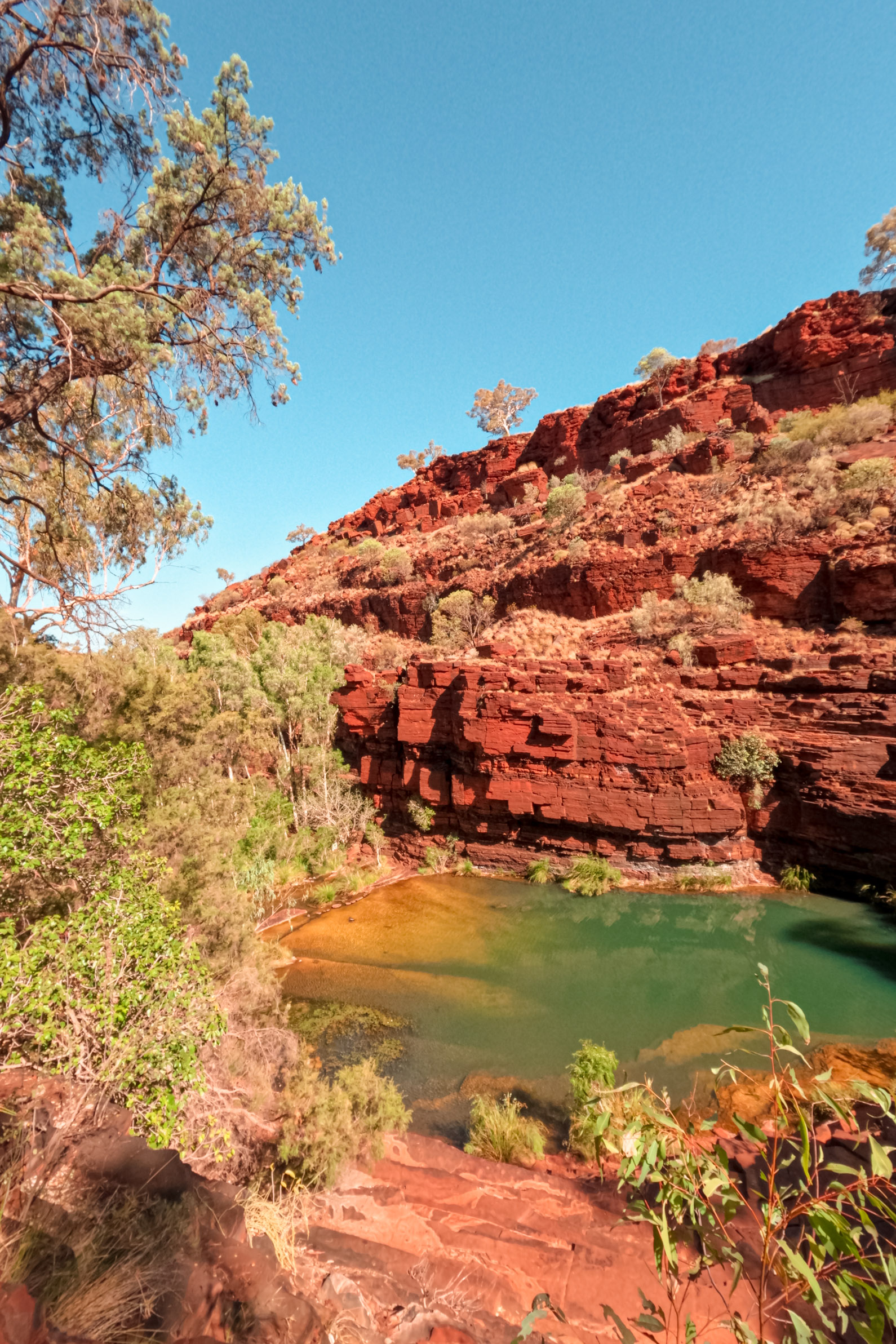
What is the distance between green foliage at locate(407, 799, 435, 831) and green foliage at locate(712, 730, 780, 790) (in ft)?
26.6

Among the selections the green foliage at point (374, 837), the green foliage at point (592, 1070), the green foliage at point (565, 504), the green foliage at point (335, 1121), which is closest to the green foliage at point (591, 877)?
the green foliage at point (374, 837)

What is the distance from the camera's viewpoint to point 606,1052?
22.6 ft

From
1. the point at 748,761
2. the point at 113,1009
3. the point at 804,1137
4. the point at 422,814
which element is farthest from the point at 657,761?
the point at 804,1137

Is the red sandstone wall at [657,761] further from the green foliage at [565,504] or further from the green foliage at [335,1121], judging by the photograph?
the green foliage at [565,504]

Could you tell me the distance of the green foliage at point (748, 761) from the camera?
13922mm

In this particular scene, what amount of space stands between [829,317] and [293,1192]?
38.1 m

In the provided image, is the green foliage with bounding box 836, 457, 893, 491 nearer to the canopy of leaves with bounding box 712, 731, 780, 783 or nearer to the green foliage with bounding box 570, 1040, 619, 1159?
the canopy of leaves with bounding box 712, 731, 780, 783

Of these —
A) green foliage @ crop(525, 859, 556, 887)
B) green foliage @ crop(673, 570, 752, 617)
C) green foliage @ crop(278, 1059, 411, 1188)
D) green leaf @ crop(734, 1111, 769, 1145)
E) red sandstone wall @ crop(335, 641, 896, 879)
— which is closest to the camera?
green leaf @ crop(734, 1111, 769, 1145)

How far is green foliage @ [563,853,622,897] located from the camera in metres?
13.8

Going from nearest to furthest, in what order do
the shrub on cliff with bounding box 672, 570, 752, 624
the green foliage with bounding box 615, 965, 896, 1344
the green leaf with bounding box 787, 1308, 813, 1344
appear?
1. the green leaf with bounding box 787, 1308, 813, 1344
2. the green foliage with bounding box 615, 965, 896, 1344
3. the shrub on cliff with bounding box 672, 570, 752, 624

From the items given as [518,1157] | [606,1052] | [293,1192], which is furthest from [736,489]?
[293,1192]

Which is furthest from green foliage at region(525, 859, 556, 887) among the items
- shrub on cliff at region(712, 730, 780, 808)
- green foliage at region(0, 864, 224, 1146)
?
green foliage at region(0, 864, 224, 1146)

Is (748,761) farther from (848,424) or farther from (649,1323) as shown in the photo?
(848,424)

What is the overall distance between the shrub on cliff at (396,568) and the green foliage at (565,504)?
9305 millimetres
